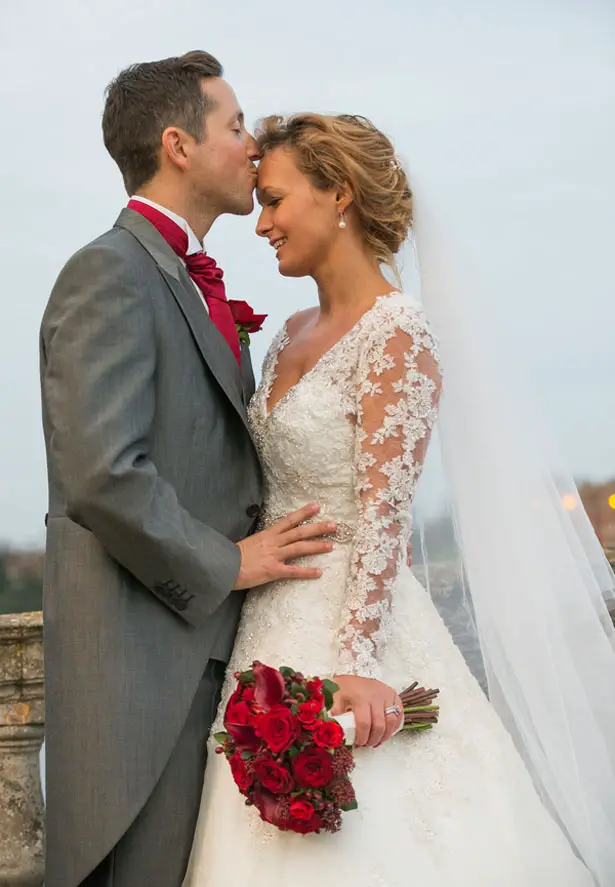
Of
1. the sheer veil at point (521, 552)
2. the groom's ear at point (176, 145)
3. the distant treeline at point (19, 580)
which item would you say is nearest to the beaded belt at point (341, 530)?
the sheer veil at point (521, 552)

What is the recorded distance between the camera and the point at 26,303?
252 inches

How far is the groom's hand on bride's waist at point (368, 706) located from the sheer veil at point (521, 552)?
1.51ft

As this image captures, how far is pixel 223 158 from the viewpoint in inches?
96.5

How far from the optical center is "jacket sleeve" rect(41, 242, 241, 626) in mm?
2008

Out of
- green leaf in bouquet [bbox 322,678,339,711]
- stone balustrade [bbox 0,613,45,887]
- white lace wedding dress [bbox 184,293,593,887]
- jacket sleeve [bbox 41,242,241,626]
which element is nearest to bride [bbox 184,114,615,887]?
white lace wedding dress [bbox 184,293,593,887]

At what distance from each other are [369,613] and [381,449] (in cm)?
32

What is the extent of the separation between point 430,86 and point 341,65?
0.42 m

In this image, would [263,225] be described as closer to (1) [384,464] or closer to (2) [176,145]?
(2) [176,145]

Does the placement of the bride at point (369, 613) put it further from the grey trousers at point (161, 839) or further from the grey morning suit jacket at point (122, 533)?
the grey morning suit jacket at point (122, 533)

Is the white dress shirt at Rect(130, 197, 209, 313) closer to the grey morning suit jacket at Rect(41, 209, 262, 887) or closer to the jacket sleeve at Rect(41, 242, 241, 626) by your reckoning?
the grey morning suit jacket at Rect(41, 209, 262, 887)

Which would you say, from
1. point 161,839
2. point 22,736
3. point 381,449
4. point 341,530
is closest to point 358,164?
point 381,449

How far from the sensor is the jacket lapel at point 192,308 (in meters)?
2.24

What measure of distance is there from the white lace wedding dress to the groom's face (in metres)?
0.43

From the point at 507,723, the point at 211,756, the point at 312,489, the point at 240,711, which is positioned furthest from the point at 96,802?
the point at 507,723
